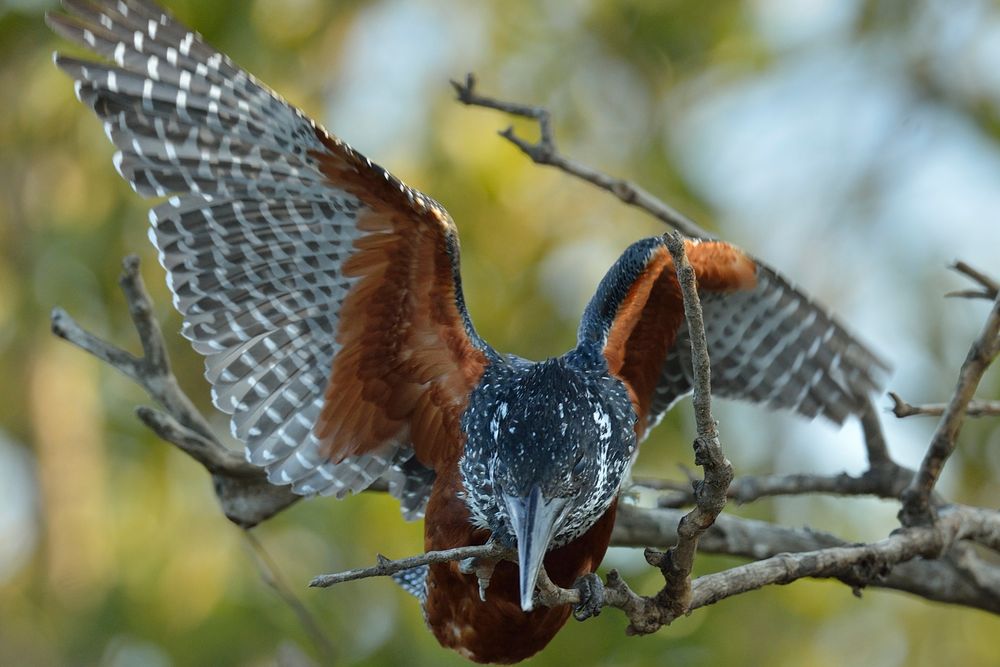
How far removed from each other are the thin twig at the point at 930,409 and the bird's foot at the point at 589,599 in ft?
3.97

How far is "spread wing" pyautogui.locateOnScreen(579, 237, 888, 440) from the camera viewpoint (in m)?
4.91

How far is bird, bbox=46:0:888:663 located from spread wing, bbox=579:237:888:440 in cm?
1

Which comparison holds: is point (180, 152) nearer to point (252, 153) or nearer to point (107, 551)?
point (252, 153)

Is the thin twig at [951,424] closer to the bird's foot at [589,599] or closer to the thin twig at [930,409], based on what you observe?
the thin twig at [930,409]

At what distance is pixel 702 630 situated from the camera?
996 centimetres

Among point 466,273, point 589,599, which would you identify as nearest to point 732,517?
point 589,599

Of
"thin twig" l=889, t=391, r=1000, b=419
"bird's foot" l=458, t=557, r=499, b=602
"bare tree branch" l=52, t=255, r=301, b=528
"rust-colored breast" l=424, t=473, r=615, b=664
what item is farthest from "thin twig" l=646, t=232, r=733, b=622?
"bare tree branch" l=52, t=255, r=301, b=528

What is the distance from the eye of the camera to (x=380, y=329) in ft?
15.7

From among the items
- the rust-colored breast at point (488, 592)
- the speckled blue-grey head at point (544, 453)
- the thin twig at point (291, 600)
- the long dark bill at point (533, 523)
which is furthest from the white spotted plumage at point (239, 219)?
the long dark bill at point (533, 523)

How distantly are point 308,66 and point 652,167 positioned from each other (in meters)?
4.02

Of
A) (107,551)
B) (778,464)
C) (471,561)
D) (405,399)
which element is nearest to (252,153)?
(405,399)

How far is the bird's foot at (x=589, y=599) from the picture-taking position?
148 inches

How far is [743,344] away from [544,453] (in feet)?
6.26

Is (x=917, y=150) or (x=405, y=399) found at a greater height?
(x=917, y=150)
